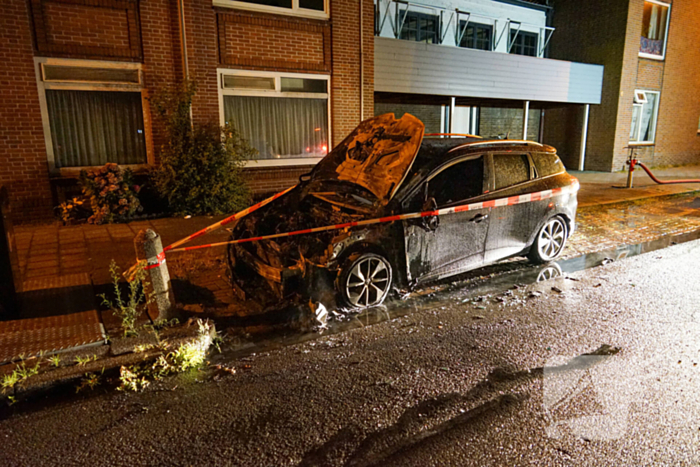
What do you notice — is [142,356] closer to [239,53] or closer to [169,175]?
[169,175]

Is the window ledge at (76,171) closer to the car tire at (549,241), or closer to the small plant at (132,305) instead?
the small plant at (132,305)

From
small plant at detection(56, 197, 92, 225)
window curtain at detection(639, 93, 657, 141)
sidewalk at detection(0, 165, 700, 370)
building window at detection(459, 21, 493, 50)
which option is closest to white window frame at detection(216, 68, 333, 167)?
sidewalk at detection(0, 165, 700, 370)

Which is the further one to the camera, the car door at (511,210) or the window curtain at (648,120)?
the window curtain at (648,120)

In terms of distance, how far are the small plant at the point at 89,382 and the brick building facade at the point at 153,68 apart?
658cm

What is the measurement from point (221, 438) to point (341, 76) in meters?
10.1

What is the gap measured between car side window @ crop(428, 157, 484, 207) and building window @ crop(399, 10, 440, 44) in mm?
12878

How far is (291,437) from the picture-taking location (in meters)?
2.99

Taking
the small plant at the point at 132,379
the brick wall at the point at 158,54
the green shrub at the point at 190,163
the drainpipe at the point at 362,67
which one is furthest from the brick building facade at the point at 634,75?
the small plant at the point at 132,379

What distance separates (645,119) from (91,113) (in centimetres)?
2099

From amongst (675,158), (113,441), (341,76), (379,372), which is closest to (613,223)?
(341,76)

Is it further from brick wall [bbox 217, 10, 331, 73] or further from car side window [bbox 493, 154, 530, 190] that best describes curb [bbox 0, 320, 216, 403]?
brick wall [bbox 217, 10, 331, 73]

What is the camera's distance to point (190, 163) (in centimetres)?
917

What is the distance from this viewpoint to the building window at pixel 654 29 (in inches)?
744

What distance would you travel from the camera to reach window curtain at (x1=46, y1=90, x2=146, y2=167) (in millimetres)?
9125
